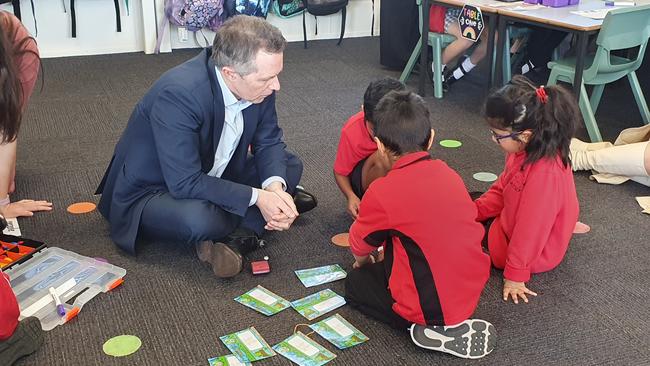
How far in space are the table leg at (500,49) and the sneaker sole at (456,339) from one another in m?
2.35

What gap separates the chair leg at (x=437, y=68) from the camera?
4.25 metres

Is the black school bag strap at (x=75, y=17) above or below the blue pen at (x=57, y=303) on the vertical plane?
above

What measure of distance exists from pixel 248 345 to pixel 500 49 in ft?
8.62

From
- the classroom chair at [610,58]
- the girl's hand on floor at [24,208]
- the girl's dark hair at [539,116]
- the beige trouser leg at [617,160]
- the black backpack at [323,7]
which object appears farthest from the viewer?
the black backpack at [323,7]

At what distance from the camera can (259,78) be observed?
6.77 feet

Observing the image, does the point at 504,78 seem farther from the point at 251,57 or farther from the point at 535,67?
the point at 251,57

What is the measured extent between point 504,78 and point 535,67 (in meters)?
0.47

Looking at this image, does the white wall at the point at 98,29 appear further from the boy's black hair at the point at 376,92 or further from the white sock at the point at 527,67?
the boy's black hair at the point at 376,92

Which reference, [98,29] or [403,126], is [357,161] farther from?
[98,29]

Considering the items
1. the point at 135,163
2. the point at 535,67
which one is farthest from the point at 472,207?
the point at 535,67

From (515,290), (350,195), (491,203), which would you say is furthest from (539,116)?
(350,195)

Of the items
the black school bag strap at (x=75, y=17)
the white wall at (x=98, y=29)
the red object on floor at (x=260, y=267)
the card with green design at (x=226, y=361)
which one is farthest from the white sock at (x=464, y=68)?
the card with green design at (x=226, y=361)

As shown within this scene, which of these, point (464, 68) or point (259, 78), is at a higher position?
point (259, 78)

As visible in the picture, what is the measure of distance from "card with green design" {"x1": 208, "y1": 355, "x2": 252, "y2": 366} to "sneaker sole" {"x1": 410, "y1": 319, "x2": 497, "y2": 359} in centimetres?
49
